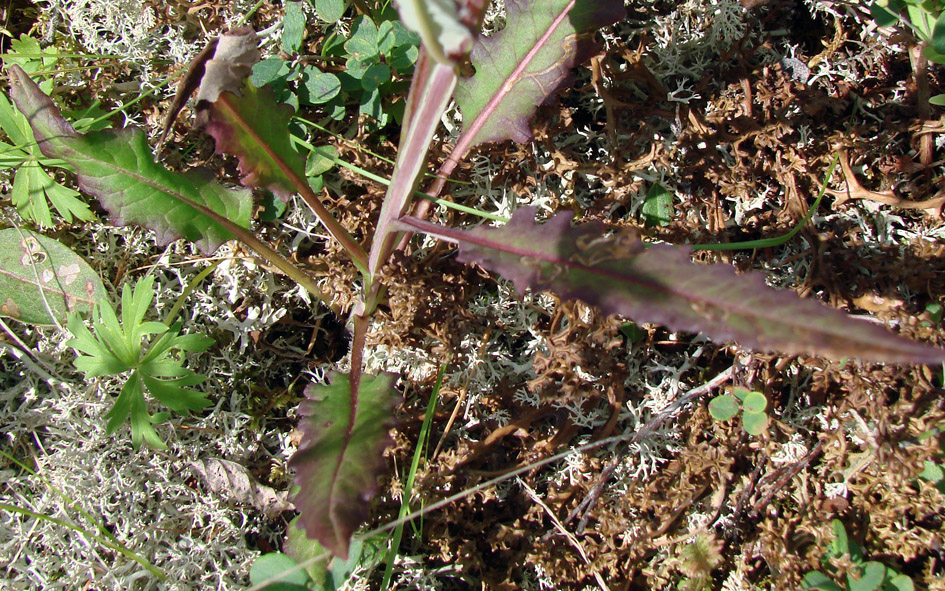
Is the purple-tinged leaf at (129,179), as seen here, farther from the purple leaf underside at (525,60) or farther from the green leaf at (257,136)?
the purple leaf underside at (525,60)

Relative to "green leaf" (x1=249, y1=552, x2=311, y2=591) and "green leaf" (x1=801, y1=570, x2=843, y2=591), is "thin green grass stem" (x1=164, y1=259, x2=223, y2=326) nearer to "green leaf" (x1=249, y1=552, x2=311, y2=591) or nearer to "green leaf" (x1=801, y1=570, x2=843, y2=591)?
"green leaf" (x1=249, y1=552, x2=311, y2=591)

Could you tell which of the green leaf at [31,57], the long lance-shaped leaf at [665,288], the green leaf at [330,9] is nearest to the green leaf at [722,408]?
the long lance-shaped leaf at [665,288]

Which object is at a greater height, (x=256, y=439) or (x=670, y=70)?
(x=670, y=70)

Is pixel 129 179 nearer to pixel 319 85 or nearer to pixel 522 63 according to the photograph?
pixel 319 85

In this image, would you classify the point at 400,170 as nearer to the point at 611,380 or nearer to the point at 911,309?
the point at 611,380

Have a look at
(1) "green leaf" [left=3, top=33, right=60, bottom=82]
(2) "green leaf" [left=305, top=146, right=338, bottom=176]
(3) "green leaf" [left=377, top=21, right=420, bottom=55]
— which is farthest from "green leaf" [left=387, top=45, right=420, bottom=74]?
(1) "green leaf" [left=3, top=33, right=60, bottom=82]

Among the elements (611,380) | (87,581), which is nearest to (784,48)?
(611,380)

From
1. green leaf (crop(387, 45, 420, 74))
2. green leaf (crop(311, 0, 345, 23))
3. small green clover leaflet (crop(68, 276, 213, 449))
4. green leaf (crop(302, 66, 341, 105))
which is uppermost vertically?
green leaf (crop(311, 0, 345, 23))
